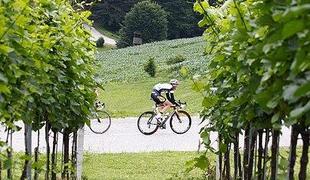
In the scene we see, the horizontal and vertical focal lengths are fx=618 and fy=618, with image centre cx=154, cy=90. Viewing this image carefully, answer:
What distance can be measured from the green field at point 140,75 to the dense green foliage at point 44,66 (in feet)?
3.82

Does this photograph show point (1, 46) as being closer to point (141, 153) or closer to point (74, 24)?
point (74, 24)

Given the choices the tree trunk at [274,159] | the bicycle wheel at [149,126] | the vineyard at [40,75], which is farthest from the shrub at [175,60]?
the tree trunk at [274,159]

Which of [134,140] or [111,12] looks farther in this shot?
[111,12]

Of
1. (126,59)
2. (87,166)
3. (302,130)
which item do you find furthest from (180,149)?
(126,59)

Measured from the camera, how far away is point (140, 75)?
30406 millimetres

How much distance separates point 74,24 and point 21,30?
1.79m

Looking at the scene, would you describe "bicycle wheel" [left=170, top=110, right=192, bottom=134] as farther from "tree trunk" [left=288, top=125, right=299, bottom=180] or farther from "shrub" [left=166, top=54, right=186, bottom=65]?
"shrub" [left=166, top=54, right=186, bottom=65]

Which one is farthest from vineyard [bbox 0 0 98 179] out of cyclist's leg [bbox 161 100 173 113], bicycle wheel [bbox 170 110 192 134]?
cyclist's leg [bbox 161 100 173 113]

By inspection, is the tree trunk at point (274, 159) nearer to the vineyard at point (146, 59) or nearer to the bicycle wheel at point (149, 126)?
the bicycle wheel at point (149, 126)

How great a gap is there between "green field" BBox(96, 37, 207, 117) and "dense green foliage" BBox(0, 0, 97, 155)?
1.16 m

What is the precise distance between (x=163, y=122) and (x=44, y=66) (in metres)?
11.0

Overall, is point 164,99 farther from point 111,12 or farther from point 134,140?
point 111,12

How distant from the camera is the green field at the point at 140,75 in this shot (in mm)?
21672

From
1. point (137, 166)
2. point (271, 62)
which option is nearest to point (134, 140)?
point (137, 166)
